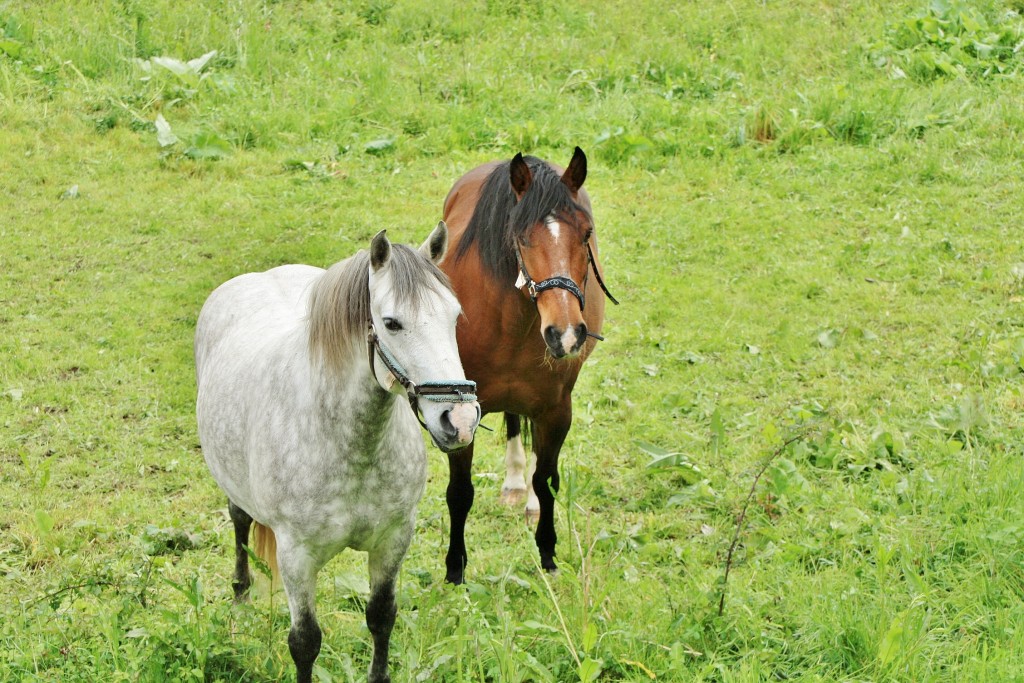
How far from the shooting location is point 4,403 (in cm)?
575

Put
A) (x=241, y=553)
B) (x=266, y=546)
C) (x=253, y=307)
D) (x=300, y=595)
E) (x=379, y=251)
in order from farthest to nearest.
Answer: (x=241, y=553)
(x=253, y=307)
(x=266, y=546)
(x=300, y=595)
(x=379, y=251)

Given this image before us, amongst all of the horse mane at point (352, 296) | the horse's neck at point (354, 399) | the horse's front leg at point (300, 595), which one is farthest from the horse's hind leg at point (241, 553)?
the horse mane at point (352, 296)

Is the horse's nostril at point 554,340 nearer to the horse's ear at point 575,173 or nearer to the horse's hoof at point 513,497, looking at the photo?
the horse's ear at point 575,173

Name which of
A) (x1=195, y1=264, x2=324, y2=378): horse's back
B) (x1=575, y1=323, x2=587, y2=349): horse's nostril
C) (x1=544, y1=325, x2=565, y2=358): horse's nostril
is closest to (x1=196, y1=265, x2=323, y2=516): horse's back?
(x1=195, y1=264, x2=324, y2=378): horse's back

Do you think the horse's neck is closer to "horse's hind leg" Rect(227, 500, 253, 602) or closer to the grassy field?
the grassy field

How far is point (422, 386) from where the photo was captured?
8.85 ft

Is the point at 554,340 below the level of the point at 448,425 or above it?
below

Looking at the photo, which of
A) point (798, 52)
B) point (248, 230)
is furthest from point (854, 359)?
point (798, 52)

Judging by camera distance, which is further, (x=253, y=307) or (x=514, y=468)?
(x=514, y=468)

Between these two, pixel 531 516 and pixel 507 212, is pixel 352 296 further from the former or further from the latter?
pixel 531 516

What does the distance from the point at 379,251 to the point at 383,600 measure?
4.32ft

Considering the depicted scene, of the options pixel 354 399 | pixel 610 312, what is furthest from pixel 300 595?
pixel 610 312

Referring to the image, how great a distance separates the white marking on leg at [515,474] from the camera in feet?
16.8

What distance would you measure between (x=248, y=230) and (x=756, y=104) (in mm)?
5173
